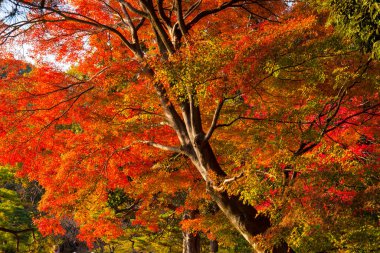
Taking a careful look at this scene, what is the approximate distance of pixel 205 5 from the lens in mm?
9492

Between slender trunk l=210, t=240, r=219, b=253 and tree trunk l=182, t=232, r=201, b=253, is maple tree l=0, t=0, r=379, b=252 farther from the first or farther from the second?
slender trunk l=210, t=240, r=219, b=253

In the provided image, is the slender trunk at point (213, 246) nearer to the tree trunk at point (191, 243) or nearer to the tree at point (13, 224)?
the tree trunk at point (191, 243)

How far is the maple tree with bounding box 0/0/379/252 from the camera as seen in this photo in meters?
5.46

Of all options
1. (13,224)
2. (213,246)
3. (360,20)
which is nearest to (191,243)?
(213,246)

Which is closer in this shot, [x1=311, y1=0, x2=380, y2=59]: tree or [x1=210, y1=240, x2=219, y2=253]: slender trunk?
[x1=311, y1=0, x2=380, y2=59]: tree

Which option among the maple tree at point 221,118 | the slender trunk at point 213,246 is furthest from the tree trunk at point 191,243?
the slender trunk at point 213,246

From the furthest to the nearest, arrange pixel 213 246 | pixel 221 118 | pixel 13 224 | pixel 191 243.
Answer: pixel 13 224
pixel 213 246
pixel 191 243
pixel 221 118

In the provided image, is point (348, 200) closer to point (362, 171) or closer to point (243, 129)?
point (362, 171)

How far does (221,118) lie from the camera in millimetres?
8781

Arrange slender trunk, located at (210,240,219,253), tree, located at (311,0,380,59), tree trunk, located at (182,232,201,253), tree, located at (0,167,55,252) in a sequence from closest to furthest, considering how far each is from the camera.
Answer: tree, located at (311,0,380,59)
tree trunk, located at (182,232,201,253)
tree, located at (0,167,55,252)
slender trunk, located at (210,240,219,253)

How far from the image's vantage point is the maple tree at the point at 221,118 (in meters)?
5.46

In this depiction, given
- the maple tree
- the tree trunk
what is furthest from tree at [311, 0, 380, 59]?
the tree trunk

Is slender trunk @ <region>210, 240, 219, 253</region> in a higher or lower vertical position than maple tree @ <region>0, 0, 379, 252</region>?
lower

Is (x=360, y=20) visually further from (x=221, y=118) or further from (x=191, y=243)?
(x=191, y=243)
